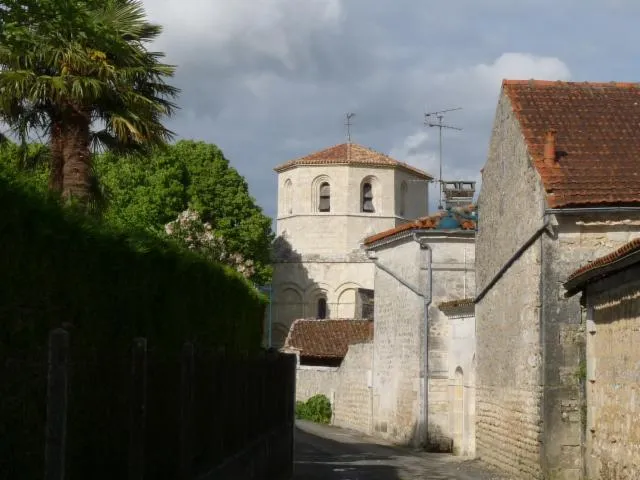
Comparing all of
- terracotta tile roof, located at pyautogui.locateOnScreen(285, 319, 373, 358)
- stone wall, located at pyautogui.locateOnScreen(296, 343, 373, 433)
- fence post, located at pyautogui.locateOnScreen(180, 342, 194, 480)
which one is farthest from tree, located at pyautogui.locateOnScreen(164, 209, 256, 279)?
fence post, located at pyautogui.locateOnScreen(180, 342, 194, 480)

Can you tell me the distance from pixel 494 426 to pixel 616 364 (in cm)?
776

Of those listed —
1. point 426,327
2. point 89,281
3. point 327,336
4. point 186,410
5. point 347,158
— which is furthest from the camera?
point 347,158

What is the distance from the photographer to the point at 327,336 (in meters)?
50.7

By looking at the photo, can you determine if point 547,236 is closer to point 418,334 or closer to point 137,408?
point 137,408

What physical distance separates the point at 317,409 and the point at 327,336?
5.52 metres

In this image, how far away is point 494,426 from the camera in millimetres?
23562

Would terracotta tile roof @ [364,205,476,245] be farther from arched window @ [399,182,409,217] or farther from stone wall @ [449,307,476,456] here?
arched window @ [399,182,409,217]

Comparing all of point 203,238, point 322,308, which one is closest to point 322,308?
point 322,308

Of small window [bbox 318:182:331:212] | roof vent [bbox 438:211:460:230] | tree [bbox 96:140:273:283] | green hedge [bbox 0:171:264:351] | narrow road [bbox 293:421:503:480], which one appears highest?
small window [bbox 318:182:331:212]

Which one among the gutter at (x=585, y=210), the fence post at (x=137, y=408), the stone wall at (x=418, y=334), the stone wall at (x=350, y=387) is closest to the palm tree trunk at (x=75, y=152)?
the gutter at (x=585, y=210)

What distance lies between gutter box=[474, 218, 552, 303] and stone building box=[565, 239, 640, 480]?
1473 millimetres

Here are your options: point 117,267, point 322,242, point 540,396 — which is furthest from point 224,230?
point 117,267

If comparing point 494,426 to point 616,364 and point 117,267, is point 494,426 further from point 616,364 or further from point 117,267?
point 117,267

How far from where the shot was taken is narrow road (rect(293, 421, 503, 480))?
21.1m
